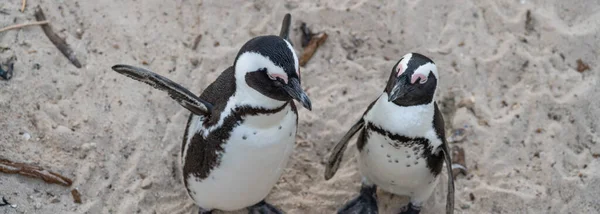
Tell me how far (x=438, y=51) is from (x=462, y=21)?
0.21 metres

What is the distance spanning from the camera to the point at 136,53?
297cm

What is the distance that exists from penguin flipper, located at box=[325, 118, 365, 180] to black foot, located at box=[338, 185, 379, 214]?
0.54ft

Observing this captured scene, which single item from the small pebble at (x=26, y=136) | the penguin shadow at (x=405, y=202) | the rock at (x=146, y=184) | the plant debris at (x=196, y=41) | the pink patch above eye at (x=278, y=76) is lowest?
the penguin shadow at (x=405, y=202)

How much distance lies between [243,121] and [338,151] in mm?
588

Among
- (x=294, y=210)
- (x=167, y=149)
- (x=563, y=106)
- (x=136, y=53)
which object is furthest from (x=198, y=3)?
(x=563, y=106)

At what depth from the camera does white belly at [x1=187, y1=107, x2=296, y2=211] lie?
210cm

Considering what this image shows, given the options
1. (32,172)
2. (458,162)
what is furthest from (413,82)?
(32,172)

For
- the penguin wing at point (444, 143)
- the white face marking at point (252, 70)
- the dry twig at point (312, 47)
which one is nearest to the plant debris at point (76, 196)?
the white face marking at point (252, 70)

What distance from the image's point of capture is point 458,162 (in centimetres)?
287

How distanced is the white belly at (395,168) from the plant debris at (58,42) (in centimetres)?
133

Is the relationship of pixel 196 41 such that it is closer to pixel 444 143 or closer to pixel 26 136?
pixel 26 136

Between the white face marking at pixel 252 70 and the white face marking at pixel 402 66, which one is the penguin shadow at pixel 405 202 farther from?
the white face marking at pixel 252 70

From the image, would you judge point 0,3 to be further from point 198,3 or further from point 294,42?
point 294,42

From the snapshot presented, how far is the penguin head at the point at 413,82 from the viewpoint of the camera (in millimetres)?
2119
